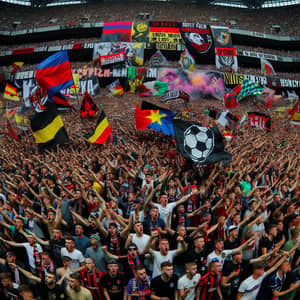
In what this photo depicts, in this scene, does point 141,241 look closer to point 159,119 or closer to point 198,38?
point 159,119

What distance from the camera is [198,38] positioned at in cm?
3102

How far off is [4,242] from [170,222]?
2.70 m

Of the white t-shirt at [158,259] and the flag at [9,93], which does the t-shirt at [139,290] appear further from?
the flag at [9,93]

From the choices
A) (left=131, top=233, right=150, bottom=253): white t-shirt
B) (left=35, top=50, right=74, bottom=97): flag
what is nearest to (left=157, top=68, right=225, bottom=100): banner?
(left=35, top=50, right=74, bottom=97): flag

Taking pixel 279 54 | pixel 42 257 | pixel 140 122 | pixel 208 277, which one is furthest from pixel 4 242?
pixel 279 54

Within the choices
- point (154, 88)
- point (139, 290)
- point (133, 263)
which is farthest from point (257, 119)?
point (139, 290)

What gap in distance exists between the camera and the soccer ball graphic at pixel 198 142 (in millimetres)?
7427

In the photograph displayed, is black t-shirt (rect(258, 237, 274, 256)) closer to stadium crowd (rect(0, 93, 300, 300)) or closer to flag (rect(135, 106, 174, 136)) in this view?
stadium crowd (rect(0, 93, 300, 300))

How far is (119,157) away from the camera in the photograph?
28.9ft

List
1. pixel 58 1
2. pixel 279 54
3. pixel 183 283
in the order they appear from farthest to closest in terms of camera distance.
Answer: pixel 58 1
pixel 279 54
pixel 183 283

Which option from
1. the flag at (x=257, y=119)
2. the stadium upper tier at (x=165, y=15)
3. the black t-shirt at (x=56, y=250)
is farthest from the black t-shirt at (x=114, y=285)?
the stadium upper tier at (x=165, y=15)

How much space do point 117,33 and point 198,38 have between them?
9.03 meters

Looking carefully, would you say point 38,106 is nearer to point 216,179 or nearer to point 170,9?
point 216,179

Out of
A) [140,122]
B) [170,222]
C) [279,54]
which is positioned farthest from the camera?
[279,54]
